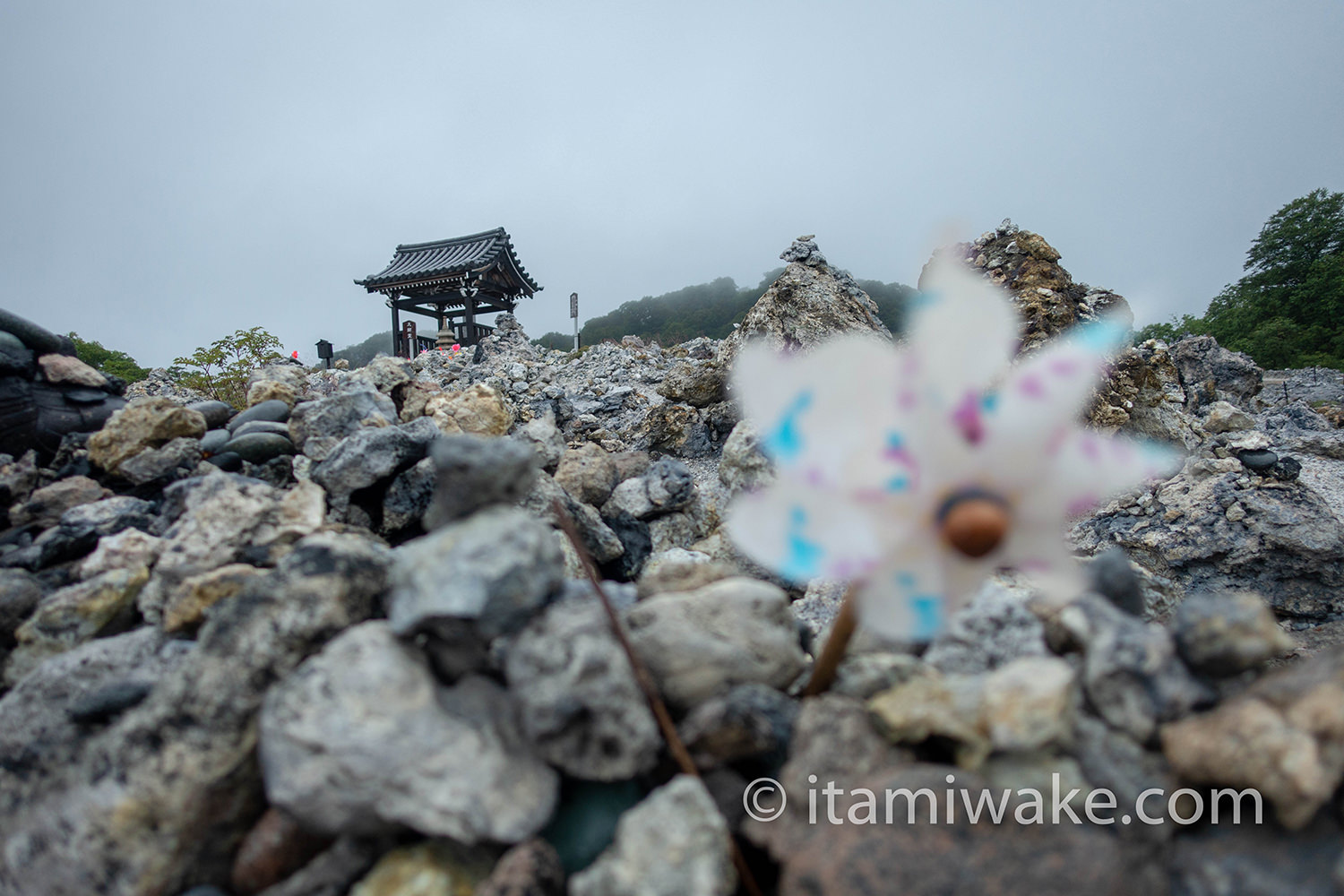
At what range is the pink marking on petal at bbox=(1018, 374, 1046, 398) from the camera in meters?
1.24

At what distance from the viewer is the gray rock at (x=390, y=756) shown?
4.53ft

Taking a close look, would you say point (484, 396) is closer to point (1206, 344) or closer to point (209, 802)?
point (209, 802)

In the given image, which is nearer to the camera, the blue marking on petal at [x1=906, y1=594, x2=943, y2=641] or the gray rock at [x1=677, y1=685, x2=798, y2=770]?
the blue marking on petal at [x1=906, y1=594, x2=943, y2=641]

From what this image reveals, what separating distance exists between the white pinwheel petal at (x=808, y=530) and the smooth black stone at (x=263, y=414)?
14.2 ft

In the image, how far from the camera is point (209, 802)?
158 cm

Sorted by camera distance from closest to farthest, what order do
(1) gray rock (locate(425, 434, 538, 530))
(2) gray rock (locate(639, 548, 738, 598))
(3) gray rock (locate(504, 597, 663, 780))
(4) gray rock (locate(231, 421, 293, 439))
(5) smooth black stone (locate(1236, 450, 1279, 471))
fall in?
(3) gray rock (locate(504, 597, 663, 780)) < (1) gray rock (locate(425, 434, 538, 530)) < (2) gray rock (locate(639, 548, 738, 598)) < (4) gray rock (locate(231, 421, 293, 439)) < (5) smooth black stone (locate(1236, 450, 1279, 471))

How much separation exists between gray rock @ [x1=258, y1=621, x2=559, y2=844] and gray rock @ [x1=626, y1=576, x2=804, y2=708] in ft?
1.33

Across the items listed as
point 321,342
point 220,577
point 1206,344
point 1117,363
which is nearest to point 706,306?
point 321,342

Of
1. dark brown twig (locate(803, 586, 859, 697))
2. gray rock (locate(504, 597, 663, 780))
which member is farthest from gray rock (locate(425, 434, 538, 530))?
dark brown twig (locate(803, 586, 859, 697))

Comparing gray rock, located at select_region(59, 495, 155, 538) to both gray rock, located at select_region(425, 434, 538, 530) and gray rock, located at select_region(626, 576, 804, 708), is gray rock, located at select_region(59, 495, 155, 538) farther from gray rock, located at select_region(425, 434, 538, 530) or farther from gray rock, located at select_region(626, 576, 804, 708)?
gray rock, located at select_region(626, 576, 804, 708)

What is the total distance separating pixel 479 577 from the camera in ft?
4.83

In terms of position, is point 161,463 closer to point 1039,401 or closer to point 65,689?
point 65,689

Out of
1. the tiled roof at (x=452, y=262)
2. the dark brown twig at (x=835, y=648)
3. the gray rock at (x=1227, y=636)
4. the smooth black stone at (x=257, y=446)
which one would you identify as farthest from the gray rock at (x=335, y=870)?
the tiled roof at (x=452, y=262)

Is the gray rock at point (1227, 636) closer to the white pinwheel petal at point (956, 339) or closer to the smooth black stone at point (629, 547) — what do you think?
the white pinwheel petal at point (956, 339)
